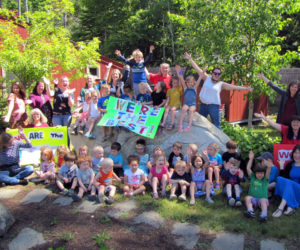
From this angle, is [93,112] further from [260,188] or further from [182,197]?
[260,188]

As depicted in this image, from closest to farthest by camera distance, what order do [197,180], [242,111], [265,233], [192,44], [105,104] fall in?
[265,233] → [197,180] → [105,104] → [192,44] → [242,111]

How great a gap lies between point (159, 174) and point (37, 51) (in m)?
6.69

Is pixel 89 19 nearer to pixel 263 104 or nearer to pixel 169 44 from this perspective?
pixel 169 44

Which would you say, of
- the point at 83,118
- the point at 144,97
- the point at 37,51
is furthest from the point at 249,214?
the point at 37,51

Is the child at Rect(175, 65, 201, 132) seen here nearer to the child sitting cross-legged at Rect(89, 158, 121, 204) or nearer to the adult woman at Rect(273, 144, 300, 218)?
the child sitting cross-legged at Rect(89, 158, 121, 204)

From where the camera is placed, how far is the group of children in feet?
16.0

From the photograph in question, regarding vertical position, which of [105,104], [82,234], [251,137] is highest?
[105,104]

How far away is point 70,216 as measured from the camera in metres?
4.44

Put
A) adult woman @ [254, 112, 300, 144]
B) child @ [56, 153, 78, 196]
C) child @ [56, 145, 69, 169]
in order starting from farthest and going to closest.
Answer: child @ [56, 145, 69, 169]
child @ [56, 153, 78, 196]
adult woman @ [254, 112, 300, 144]

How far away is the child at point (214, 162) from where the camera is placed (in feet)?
17.0

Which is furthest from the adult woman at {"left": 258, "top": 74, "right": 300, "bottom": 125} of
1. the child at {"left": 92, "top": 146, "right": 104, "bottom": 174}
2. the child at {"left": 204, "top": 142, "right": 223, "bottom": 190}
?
the child at {"left": 92, "top": 146, "right": 104, "bottom": 174}

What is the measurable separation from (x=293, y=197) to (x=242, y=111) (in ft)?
29.2

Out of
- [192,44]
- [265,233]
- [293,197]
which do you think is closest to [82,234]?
[265,233]

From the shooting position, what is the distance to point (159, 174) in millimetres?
5281
